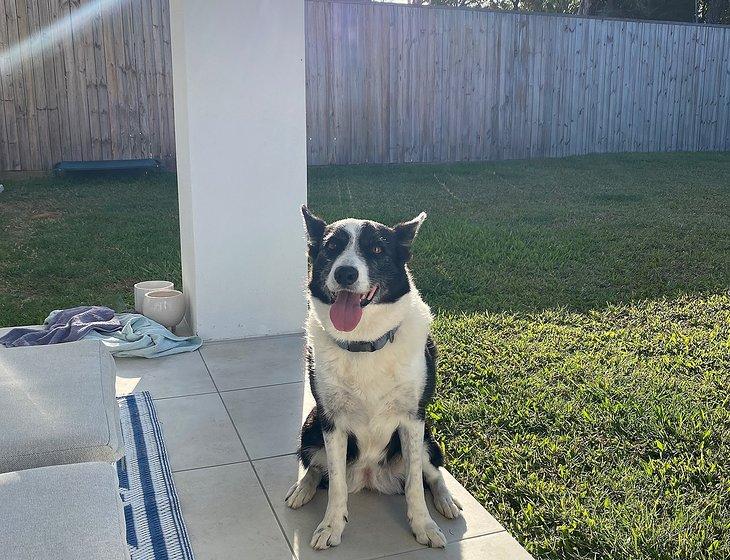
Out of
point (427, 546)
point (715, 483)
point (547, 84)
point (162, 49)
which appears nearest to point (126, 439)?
point (427, 546)

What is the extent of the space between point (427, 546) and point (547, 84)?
33.8 ft

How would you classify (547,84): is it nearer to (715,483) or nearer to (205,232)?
(205,232)

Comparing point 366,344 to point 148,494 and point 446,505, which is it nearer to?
point 446,505

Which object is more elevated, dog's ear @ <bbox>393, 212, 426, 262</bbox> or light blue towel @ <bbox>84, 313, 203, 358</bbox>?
dog's ear @ <bbox>393, 212, 426, 262</bbox>

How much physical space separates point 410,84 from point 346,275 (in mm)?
8843

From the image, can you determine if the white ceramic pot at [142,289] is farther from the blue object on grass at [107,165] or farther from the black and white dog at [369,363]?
the blue object on grass at [107,165]

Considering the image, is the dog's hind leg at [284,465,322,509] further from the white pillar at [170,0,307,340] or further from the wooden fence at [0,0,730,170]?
the wooden fence at [0,0,730,170]

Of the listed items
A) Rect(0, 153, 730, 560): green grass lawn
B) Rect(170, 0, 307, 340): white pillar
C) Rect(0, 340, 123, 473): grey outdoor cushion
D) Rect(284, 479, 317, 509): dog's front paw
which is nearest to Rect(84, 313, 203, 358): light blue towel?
Rect(170, 0, 307, 340): white pillar

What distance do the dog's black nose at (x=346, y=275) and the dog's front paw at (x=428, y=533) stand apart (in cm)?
87

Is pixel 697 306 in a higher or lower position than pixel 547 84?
lower

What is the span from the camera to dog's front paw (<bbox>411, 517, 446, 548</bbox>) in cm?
250

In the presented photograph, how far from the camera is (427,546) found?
2514 mm

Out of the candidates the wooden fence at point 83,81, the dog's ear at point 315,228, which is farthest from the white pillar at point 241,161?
the wooden fence at point 83,81

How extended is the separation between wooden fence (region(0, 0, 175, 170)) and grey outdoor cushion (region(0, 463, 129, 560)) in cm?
825
